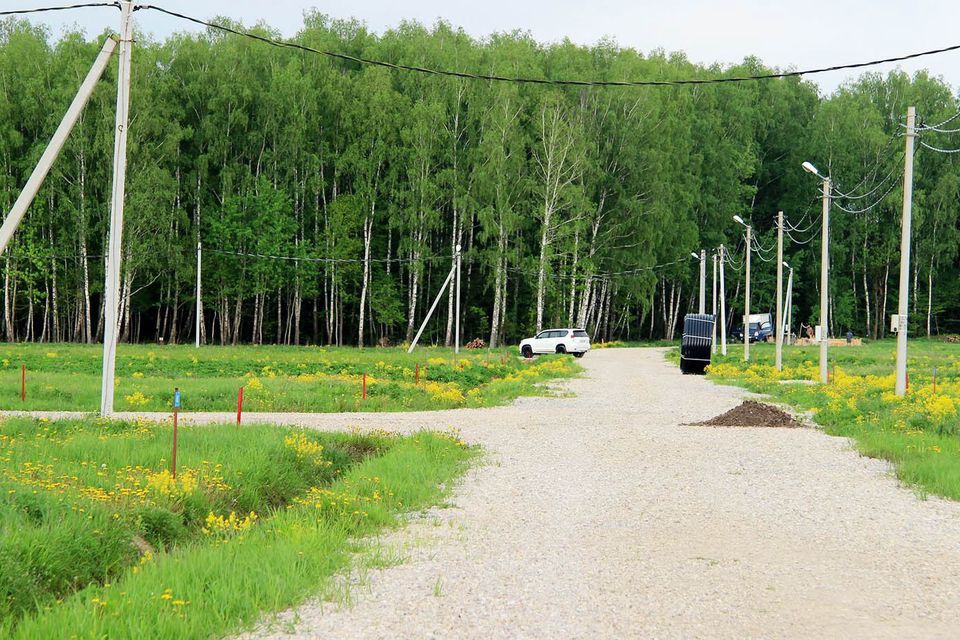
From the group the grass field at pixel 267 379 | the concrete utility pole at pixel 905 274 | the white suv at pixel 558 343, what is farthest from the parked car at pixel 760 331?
the concrete utility pole at pixel 905 274

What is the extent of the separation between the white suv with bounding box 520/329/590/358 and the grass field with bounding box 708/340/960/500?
14320 millimetres

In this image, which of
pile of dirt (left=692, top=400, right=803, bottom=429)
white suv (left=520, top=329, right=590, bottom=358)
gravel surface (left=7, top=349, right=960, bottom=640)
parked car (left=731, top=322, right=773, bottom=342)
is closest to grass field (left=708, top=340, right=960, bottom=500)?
gravel surface (left=7, top=349, right=960, bottom=640)

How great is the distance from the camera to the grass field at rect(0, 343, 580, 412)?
81.4 ft

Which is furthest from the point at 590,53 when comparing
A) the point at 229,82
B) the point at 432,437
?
the point at 432,437

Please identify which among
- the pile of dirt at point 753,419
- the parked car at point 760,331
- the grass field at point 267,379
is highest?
the parked car at point 760,331

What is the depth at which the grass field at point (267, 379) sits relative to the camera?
24.8 m

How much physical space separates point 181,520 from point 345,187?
5743cm

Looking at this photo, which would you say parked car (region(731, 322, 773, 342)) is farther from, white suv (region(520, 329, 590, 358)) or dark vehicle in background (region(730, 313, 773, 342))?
white suv (region(520, 329, 590, 358))

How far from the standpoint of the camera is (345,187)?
6612cm

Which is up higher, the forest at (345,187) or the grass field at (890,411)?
the forest at (345,187)

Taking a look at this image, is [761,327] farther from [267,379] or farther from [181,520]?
[181,520]

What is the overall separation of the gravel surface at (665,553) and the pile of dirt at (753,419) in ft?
11.6

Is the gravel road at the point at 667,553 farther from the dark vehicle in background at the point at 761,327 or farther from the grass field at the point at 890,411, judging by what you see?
the dark vehicle in background at the point at 761,327

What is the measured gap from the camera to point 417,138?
2395 inches
